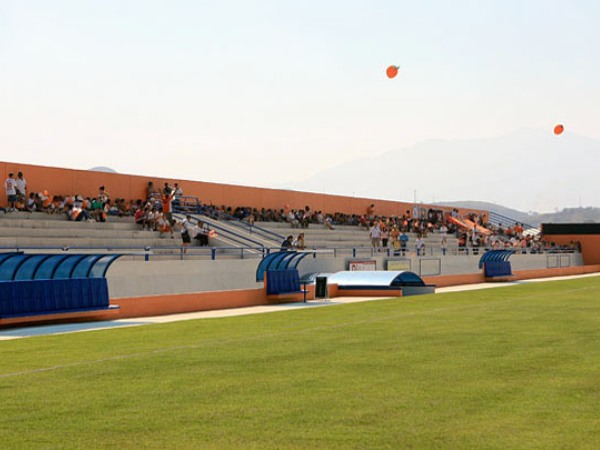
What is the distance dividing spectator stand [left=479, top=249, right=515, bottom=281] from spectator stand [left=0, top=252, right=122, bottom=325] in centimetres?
2918

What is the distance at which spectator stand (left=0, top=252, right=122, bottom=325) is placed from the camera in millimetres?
20062

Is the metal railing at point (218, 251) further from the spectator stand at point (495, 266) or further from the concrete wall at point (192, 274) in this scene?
the spectator stand at point (495, 266)

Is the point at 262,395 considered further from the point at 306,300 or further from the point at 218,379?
the point at 306,300

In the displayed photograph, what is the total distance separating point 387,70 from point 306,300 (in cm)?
837

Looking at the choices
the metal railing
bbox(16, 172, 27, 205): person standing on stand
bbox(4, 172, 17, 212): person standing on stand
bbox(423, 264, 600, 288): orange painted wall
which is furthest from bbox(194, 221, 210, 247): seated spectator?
bbox(423, 264, 600, 288): orange painted wall

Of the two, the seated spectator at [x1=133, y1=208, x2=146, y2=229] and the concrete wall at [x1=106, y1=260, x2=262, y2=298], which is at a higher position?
the seated spectator at [x1=133, y1=208, x2=146, y2=229]

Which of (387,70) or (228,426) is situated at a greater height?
(387,70)

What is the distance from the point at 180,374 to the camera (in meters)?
11.9

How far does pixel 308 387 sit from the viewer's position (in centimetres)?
1073

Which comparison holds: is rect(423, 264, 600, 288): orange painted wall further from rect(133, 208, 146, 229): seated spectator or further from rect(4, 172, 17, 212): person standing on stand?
rect(4, 172, 17, 212): person standing on stand

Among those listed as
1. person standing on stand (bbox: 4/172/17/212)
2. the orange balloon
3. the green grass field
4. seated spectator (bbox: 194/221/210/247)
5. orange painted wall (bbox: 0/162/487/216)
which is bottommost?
the green grass field

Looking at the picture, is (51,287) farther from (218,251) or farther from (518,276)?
(518,276)

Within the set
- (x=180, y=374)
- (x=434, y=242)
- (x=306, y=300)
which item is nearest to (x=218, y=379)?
(x=180, y=374)

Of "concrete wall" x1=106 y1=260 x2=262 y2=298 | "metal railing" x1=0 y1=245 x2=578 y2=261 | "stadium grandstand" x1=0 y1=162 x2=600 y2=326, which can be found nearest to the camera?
"concrete wall" x1=106 y1=260 x2=262 y2=298
